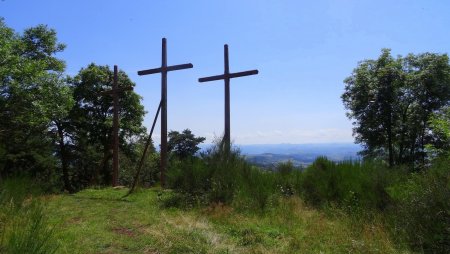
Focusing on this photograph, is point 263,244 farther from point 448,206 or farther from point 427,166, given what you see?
point 427,166

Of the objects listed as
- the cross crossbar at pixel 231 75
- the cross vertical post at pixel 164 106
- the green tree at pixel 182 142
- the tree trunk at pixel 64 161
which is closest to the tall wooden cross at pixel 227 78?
the cross crossbar at pixel 231 75

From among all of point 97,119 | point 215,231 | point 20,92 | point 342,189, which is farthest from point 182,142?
point 215,231

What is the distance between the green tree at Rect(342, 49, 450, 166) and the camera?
24.0 meters

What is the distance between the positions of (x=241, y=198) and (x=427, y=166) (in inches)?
183

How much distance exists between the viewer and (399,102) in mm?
24859

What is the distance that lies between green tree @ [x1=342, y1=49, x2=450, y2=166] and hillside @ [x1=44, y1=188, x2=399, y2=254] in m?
16.7

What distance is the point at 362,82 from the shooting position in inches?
1025

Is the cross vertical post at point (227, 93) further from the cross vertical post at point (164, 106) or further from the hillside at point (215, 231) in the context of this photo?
the hillside at point (215, 231)

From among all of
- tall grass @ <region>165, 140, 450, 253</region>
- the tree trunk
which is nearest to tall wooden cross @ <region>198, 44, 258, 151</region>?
tall grass @ <region>165, 140, 450, 253</region>

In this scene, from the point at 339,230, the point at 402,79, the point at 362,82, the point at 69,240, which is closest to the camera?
the point at 69,240

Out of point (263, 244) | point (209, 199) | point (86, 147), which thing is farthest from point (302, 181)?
point (86, 147)

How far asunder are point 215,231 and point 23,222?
366 centimetres

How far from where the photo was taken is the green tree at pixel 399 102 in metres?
24.0

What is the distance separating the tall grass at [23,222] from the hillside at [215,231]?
536mm
